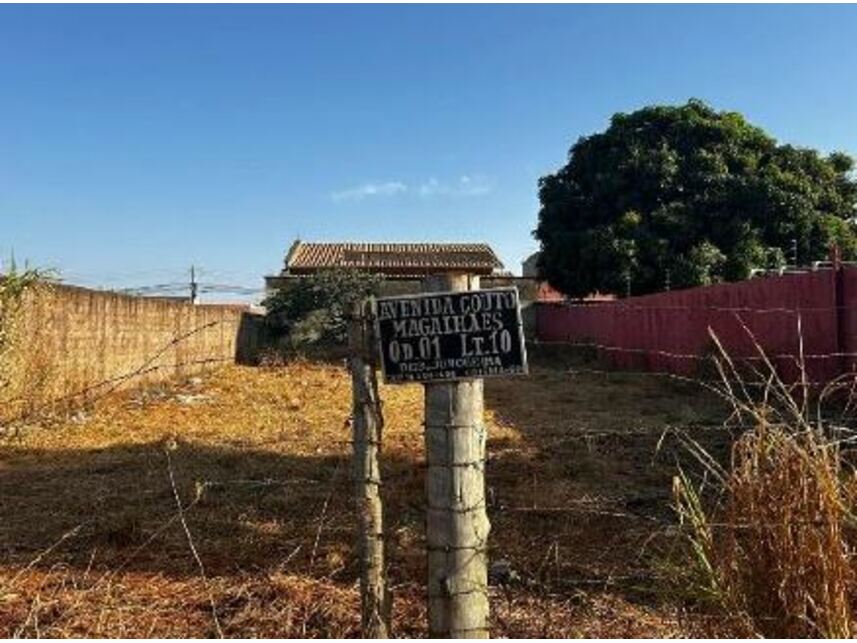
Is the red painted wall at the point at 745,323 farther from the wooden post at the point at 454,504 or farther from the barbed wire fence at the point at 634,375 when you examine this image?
the wooden post at the point at 454,504

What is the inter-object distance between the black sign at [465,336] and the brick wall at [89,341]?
14.2ft

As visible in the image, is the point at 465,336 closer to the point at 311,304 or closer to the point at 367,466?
the point at 367,466

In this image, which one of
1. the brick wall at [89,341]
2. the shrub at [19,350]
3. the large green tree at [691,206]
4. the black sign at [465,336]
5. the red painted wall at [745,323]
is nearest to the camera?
the black sign at [465,336]

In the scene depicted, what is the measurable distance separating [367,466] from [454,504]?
12.9 inches

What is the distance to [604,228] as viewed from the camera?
2642 cm

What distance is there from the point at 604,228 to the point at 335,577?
2293 centimetres

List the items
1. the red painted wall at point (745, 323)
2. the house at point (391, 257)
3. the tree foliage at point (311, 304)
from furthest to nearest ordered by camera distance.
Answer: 1. the house at point (391, 257)
2. the tree foliage at point (311, 304)
3. the red painted wall at point (745, 323)

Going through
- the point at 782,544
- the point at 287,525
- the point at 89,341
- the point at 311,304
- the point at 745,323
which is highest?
the point at 311,304

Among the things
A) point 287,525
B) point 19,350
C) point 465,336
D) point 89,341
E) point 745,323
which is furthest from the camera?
point 745,323

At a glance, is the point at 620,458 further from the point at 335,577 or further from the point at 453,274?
the point at 453,274

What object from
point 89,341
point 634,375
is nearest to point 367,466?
point 89,341

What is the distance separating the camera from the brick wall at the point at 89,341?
10.5 m

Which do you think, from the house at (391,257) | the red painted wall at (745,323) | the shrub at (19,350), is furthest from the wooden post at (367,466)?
the house at (391,257)

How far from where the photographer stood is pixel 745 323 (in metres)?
14.1
